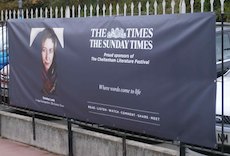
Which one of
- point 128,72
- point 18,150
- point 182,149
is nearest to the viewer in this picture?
point 182,149

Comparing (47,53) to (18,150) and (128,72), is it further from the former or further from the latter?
(128,72)

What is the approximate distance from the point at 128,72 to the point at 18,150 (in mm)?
2883

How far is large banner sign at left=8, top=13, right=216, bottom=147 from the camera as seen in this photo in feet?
17.1

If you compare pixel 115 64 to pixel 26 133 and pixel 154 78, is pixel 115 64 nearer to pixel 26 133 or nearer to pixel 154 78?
pixel 154 78

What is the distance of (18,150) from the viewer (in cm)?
789

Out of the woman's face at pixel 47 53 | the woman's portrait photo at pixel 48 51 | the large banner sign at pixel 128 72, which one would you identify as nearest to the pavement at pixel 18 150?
the large banner sign at pixel 128 72

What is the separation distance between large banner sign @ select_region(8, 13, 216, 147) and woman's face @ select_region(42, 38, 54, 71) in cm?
2

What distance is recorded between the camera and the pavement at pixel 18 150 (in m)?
7.63

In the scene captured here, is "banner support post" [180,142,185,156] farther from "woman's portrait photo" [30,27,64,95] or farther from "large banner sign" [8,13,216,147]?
"woman's portrait photo" [30,27,64,95]

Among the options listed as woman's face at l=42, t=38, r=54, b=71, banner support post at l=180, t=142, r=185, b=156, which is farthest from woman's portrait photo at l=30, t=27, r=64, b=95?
banner support post at l=180, t=142, r=185, b=156

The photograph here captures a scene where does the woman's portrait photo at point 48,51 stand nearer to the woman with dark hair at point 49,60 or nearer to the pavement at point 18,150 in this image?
the woman with dark hair at point 49,60

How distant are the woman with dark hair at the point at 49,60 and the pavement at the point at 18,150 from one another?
0.98 metres

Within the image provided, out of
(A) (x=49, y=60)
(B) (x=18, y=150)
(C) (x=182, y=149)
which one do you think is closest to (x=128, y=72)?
(C) (x=182, y=149)

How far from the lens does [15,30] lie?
8.20 metres
